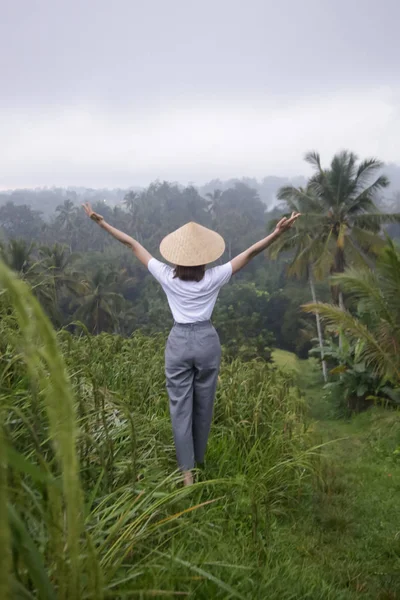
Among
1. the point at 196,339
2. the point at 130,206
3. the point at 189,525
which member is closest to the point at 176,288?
the point at 196,339

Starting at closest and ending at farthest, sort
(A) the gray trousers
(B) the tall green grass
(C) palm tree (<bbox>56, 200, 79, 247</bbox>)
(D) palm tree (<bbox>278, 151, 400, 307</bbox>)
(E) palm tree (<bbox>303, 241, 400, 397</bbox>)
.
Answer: (B) the tall green grass → (A) the gray trousers → (E) palm tree (<bbox>303, 241, 400, 397</bbox>) → (D) palm tree (<bbox>278, 151, 400, 307</bbox>) → (C) palm tree (<bbox>56, 200, 79, 247</bbox>)

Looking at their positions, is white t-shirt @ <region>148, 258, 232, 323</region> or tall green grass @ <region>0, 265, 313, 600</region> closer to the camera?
tall green grass @ <region>0, 265, 313, 600</region>

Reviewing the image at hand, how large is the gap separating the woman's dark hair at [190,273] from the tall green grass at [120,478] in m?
0.62

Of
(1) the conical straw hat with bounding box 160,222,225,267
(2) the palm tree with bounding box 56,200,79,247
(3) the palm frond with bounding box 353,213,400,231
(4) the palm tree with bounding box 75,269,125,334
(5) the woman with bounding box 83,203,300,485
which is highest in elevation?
(1) the conical straw hat with bounding box 160,222,225,267

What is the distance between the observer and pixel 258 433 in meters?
3.75

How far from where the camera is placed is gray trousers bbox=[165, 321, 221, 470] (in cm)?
277

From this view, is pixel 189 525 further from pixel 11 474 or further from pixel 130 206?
pixel 130 206

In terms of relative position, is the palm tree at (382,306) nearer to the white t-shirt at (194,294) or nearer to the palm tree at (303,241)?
the white t-shirt at (194,294)

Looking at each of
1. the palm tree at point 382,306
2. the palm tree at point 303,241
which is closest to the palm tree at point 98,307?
the palm tree at point 303,241

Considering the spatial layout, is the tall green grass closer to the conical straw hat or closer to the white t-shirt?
the white t-shirt

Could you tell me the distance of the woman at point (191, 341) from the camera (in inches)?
109

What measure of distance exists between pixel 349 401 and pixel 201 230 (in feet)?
32.0

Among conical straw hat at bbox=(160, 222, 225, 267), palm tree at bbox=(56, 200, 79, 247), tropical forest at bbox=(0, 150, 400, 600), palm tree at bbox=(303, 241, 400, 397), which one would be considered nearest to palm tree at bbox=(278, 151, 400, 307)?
tropical forest at bbox=(0, 150, 400, 600)

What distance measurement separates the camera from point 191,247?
2.87 meters
